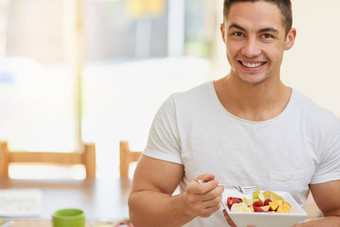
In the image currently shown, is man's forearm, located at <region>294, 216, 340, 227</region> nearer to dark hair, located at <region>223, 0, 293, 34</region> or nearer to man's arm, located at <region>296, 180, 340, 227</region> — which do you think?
man's arm, located at <region>296, 180, 340, 227</region>

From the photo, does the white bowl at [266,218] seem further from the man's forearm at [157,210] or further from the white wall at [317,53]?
the white wall at [317,53]

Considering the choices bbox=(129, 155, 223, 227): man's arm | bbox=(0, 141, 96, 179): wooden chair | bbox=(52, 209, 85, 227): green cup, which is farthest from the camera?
bbox=(0, 141, 96, 179): wooden chair

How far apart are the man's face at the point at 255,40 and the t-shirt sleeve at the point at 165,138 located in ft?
0.79

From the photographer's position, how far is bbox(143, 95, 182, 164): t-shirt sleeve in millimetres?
1395

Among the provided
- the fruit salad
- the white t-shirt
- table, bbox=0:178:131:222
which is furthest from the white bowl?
table, bbox=0:178:131:222

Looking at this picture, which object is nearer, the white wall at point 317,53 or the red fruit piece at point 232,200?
the red fruit piece at point 232,200

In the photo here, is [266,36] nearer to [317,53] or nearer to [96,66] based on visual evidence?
[317,53]

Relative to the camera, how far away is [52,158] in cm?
212

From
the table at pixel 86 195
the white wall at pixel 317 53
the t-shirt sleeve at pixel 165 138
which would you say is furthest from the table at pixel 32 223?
the white wall at pixel 317 53

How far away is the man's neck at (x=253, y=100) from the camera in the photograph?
1.43 m

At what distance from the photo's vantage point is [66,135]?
4781mm

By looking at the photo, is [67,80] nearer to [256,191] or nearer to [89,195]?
[89,195]

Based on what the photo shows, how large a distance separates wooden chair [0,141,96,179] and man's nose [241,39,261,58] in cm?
98

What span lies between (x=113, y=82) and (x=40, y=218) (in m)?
3.43
